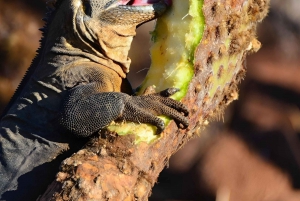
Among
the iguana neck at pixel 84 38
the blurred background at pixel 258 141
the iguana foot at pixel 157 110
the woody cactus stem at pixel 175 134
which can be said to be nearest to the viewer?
the woody cactus stem at pixel 175 134

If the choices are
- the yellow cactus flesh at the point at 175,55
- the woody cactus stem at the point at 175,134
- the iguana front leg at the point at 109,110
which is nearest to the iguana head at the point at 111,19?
the yellow cactus flesh at the point at 175,55

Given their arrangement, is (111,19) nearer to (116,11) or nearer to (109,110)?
(116,11)

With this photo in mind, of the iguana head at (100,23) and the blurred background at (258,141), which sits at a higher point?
the iguana head at (100,23)

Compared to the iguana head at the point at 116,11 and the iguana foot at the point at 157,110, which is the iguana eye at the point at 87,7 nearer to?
the iguana head at the point at 116,11

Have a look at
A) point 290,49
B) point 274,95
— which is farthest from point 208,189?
point 290,49

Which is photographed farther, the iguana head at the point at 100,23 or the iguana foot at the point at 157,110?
the iguana head at the point at 100,23

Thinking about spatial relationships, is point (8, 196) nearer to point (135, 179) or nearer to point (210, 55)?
point (135, 179)

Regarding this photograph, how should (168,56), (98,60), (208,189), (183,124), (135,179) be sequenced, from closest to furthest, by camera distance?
1. (135,179)
2. (183,124)
3. (168,56)
4. (98,60)
5. (208,189)

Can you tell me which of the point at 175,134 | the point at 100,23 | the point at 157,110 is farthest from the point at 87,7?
the point at 175,134
